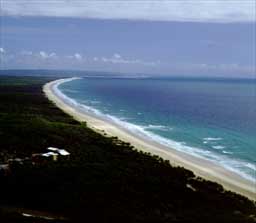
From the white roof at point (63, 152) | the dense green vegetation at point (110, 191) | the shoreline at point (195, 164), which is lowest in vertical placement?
the shoreline at point (195, 164)

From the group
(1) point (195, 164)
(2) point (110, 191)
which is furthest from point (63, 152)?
(2) point (110, 191)

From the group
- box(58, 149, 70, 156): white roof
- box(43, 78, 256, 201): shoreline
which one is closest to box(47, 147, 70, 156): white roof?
box(58, 149, 70, 156): white roof

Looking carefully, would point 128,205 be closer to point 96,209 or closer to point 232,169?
point 96,209

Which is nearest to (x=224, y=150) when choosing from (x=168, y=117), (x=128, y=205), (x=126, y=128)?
(x=126, y=128)

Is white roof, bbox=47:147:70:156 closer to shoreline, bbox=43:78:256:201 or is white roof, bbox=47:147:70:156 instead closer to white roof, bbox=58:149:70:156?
white roof, bbox=58:149:70:156

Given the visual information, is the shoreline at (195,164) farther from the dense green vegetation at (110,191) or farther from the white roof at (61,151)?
the white roof at (61,151)

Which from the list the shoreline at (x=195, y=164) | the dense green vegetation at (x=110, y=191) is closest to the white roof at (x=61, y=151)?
the dense green vegetation at (x=110, y=191)

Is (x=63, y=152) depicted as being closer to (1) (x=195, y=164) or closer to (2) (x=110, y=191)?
(1) (x=195, y=164)

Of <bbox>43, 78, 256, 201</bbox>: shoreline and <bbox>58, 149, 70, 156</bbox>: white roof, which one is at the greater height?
<bbox>58, 149, 70, 156</bbox>: white roof

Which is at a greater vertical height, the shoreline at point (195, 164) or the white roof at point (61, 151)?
the white roof at point (61, 151)
